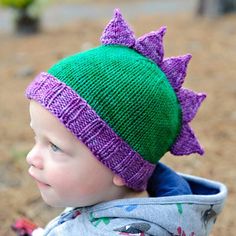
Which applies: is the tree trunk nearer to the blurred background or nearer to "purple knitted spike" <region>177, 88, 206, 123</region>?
the blurred background

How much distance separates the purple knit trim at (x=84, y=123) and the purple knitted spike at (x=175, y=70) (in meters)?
0.32

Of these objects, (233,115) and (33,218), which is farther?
(233,115)

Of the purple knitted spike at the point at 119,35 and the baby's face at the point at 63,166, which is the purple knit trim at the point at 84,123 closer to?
the baby's face at the point at 63,166

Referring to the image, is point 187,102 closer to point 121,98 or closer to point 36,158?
point 121,98

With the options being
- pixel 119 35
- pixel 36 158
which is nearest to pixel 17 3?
pixel 119 35

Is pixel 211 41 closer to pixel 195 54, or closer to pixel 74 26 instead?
pixel 195 54

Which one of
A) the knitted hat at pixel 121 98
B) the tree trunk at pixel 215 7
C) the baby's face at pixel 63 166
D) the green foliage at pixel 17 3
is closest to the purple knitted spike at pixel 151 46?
the knitted hat at pixel 121 98

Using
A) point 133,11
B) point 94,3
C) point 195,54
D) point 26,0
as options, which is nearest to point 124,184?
point 195,54

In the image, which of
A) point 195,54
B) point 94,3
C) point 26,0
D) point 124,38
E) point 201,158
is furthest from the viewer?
point 94,3

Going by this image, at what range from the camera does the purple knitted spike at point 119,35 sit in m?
2.38

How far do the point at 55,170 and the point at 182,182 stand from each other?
58cm

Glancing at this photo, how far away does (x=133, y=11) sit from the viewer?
471 inches

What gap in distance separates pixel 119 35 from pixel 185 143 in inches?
18.7

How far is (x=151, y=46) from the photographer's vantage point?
239 cm
